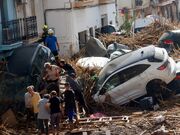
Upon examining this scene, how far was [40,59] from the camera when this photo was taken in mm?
18141

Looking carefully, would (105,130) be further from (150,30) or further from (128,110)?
(150,30)

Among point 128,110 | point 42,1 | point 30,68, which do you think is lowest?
point 128,110

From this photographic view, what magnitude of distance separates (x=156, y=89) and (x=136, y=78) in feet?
2.62

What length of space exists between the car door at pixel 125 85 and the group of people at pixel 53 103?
4.26ft

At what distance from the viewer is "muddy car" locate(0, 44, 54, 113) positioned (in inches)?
624

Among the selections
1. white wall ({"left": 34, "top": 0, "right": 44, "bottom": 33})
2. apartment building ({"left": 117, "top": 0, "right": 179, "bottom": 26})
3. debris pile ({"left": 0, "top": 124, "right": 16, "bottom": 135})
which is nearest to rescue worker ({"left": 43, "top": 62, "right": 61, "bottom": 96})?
debris pile ({"left": 0, "top": 124, "right": 16, "bottom": 135})

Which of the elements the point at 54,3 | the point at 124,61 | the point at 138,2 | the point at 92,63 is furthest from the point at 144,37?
the point at 138,2

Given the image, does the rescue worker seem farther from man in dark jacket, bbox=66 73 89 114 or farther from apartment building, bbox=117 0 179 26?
apartment building, bbox=117 0 179 26

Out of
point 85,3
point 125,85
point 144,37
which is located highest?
point 85,3

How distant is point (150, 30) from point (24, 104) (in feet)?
52.9

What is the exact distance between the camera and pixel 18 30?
2420 cm

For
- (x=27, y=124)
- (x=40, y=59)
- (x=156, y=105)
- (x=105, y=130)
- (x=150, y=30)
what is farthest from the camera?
(x=150, y=30)

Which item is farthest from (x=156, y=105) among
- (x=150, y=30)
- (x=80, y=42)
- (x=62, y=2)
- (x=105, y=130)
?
(x=80, y=42)

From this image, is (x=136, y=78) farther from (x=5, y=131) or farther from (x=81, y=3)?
(x=81, y=3)
